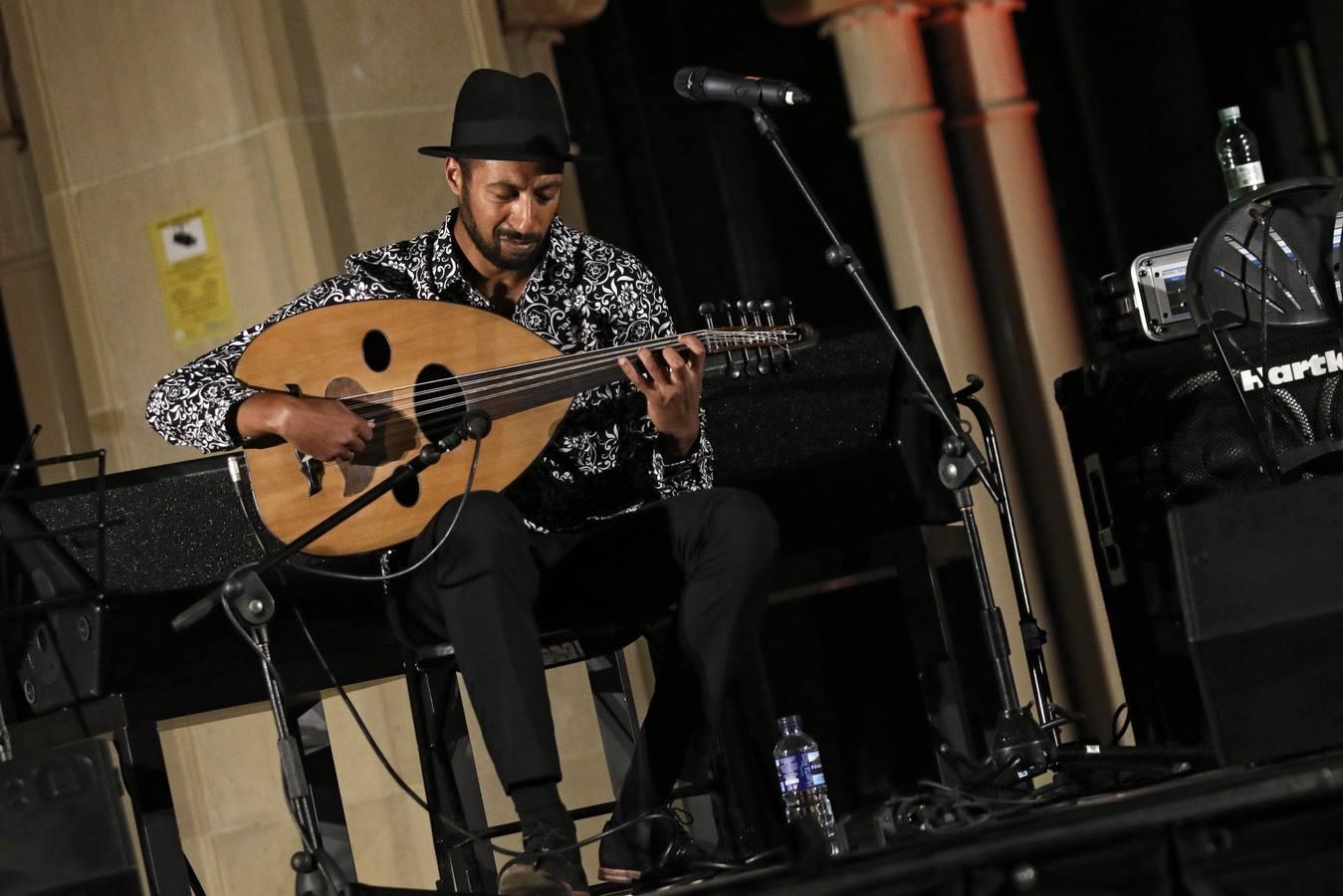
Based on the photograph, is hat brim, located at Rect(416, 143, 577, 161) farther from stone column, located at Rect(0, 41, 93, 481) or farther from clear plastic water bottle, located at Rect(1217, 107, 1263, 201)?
stone column, located at Rect(0, 41, 93, 481)

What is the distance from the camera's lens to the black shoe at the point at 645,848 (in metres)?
2.50

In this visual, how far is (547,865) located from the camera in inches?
89.4

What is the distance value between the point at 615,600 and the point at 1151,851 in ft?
3.68

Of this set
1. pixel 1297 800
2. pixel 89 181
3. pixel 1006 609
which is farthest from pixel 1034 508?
pixel 1297 800

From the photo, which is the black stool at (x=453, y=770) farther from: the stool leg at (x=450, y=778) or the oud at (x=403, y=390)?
the oud at (x=403, y=390)

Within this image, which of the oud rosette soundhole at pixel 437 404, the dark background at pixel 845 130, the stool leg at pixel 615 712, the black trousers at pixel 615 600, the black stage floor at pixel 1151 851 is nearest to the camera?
the black stage floor at pixel 1151 851

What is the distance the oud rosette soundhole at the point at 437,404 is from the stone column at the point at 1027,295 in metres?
2.79

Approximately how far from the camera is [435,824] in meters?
2.64

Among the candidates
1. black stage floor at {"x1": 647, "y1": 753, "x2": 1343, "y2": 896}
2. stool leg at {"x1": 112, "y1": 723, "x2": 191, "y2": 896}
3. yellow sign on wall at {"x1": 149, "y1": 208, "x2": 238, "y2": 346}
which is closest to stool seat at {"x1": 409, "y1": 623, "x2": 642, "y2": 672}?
stool leg at {"x1": 112, "y1": 723, "x2": 191, "y2": 896}

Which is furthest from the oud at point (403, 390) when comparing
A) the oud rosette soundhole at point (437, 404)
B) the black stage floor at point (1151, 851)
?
the black stage floor at point (1151, 851)

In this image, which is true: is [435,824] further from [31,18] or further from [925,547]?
[31,18]

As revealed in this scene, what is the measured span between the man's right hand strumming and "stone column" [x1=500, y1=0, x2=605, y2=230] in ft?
6.62

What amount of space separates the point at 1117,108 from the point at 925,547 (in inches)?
122

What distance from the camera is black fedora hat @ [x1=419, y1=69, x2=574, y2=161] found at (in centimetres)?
288
